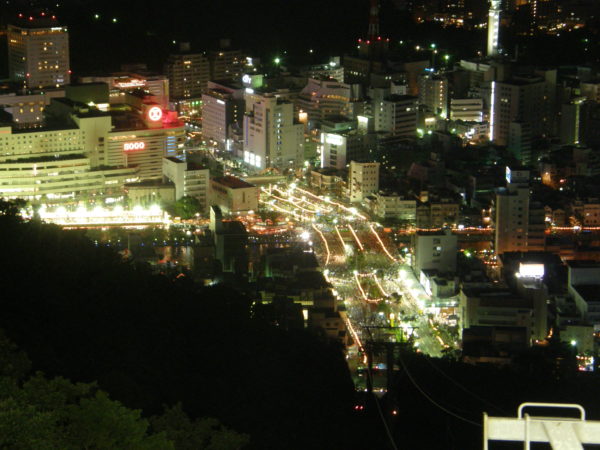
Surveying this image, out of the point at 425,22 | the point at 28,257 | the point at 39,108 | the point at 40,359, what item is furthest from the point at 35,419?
the point at 425,22

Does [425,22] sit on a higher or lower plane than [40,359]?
higher

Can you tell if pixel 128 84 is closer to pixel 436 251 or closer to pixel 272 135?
pixel 272 135

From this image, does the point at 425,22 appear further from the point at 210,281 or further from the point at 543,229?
the point at 210,281

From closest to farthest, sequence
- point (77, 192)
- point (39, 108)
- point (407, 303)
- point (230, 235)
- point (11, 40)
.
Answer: point (407, 303) < point (230, 235) < point (77, 192) < point (39, 108) < point (11, 40)

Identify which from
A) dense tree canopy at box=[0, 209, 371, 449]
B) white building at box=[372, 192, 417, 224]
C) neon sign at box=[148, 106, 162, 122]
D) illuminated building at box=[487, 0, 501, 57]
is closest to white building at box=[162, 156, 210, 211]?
neon sign at box=[148, 106, 162, 122]

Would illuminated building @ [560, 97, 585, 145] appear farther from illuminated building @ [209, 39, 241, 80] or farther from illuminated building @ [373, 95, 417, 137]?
illuminated building @ [209, 39, 241, 80]

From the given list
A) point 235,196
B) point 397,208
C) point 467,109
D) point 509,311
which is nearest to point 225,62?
point 467,109
